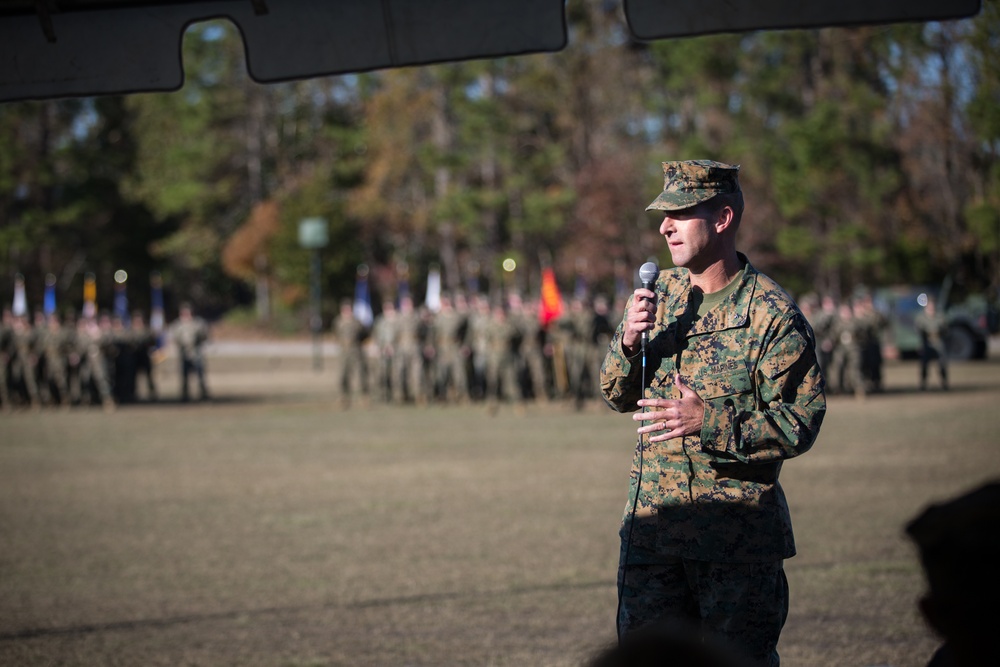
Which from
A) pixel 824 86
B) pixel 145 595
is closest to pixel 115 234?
pixel 824 86

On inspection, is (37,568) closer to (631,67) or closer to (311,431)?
(311,431)

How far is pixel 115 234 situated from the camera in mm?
62188

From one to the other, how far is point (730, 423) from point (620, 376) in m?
0.43

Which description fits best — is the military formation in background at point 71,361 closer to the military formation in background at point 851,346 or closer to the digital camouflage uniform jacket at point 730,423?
the military formation in background at point 851,346

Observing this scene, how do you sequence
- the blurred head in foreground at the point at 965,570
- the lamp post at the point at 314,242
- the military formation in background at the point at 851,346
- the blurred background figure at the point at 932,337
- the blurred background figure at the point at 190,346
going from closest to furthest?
the blurred head in foreground at the point at 965,570, the military formation in background at the point at 851,346, the blurred background figure at the point at 932,337, the blurred background figure at the point at 190,346, the lamp post at the point at 314,242

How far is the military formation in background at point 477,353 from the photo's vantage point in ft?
85.3

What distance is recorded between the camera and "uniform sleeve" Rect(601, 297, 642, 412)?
4137 millimetres

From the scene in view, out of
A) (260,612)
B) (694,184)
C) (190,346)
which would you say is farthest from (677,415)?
(190,346)

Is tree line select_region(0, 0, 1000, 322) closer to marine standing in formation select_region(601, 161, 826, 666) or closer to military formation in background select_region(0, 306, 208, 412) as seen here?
military formation in background select_region(0, 306, 208, 412)

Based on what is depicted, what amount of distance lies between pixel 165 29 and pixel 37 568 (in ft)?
18.9

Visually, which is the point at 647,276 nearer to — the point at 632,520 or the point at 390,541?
the point at 632,520

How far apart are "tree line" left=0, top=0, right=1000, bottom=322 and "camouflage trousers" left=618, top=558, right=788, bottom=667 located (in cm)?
3045

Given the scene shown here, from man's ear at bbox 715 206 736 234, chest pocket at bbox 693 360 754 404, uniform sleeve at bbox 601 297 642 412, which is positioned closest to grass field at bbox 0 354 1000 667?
uniform sleeve at bbox 601 297 642 412

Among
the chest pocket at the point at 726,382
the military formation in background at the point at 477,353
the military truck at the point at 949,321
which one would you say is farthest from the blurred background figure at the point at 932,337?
the chest pocket at the point at 726,382
